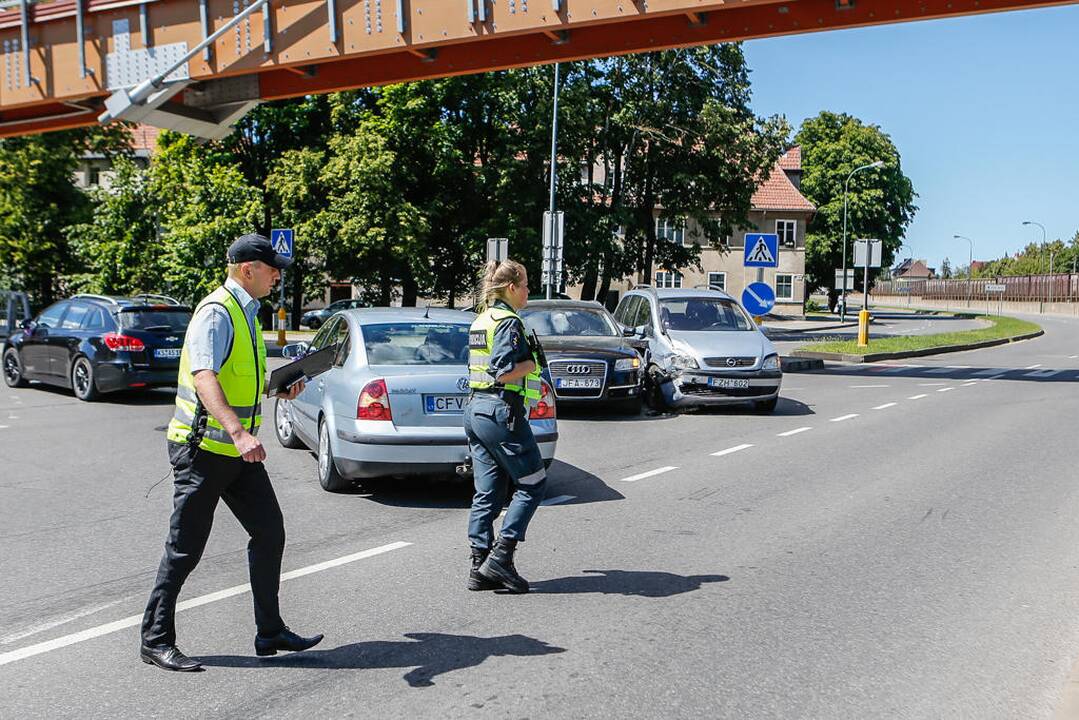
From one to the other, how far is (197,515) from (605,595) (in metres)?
2.16

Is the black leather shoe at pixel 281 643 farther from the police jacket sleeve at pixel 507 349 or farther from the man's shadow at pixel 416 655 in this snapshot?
the police jacket sleeve at pixel 507 349

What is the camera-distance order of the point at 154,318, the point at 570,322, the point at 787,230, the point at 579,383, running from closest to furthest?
1. the point at 579,383
2. the point at 154,318
3. the point at 570,322
4. the point at 787,230

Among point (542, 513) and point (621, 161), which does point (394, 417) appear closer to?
point (542, 513)

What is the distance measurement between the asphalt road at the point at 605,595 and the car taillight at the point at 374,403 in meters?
0.68

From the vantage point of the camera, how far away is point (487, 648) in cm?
445

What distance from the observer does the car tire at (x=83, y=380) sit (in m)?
14.7

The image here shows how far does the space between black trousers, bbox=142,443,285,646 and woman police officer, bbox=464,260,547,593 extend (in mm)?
1305

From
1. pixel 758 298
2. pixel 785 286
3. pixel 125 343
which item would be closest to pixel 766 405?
pixel 758 298

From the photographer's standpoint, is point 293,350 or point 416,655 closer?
point 416,655

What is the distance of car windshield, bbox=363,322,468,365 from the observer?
26.6 ft

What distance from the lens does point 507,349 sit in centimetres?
521

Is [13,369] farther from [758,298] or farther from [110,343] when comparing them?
[758,298]

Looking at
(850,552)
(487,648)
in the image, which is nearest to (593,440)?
(850,552)

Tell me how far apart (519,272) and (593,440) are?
20.4 feet
